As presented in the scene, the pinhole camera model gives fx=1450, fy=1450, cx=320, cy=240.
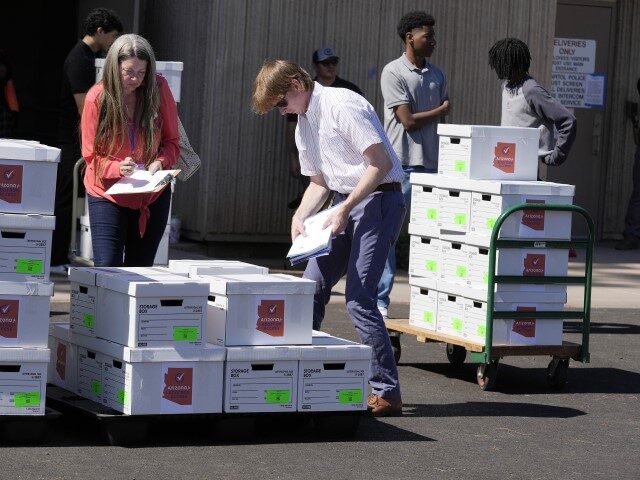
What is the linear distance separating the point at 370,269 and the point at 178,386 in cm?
127

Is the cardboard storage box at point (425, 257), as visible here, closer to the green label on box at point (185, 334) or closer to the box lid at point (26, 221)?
the green label on box at point (185, 334)

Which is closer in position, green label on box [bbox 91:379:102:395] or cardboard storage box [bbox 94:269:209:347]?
cardboard storage box [bbox 94:269:209:347]

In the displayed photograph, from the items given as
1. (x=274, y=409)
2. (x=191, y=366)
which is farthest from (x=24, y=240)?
(x=274, y=409)

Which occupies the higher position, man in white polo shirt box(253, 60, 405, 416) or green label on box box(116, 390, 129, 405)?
man in white polo shirt box(253, 60, 405, 416)

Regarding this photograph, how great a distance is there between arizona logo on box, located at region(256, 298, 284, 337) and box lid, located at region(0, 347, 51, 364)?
1018mm

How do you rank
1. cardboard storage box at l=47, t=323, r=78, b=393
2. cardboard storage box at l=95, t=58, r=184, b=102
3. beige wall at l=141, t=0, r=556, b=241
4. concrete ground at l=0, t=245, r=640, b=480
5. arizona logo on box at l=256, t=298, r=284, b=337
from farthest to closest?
beige wall at l=141, t=0, r=556, b=241, cardboard storage box at l=95, t=58, r=184, b=102, cardboard storage box at l=47, t=323, r=78, b=393, arizona logo on box at l=256, t=298, r=284, b=337, concrete ground at l=0, t=245, r=640, b=480

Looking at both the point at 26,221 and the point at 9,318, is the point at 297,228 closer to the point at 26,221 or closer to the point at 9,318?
the point at 26,221

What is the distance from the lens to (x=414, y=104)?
10.4 meters

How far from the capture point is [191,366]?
22.1ft

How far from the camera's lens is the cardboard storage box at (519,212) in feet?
28.3

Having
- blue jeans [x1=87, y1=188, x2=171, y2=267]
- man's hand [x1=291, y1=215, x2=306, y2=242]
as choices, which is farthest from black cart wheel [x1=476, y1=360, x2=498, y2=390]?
blue jeans [x1=87, y1=188, x2=171, y2=267]

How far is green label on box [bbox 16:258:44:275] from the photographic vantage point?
666cm

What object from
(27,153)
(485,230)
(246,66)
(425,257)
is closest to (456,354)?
(425,257)

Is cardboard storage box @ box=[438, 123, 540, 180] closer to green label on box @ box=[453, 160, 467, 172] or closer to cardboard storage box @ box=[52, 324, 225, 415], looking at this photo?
green label on box @ box=[453, 160, 467, 172]
